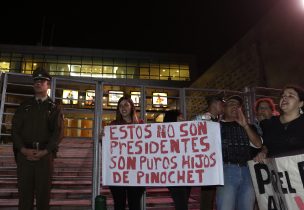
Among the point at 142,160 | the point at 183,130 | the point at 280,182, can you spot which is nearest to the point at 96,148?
the point at 142,160

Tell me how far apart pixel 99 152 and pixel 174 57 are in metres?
36.1

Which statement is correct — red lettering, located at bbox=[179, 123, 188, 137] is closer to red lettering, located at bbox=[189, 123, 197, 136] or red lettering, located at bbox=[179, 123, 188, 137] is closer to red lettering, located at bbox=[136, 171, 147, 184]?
red lettering, located at bbox=[189, 123, 197, 136]

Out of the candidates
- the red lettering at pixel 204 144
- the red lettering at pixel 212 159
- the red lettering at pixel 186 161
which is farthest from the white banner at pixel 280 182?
the red lettering at pixel 186 161

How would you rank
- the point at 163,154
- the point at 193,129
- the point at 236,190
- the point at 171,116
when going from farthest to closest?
the point at 171,116 < the point at 163,154 < the point at 193,129 < the point at 236,190

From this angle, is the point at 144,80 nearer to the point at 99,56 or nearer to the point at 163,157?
the point at 99,56

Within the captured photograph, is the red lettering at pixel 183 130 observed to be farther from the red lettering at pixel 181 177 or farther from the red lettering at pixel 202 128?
the red lettering at pixel 181 177

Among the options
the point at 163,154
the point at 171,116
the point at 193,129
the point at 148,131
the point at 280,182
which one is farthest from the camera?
the point at 171,116

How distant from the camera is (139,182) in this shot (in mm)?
4812

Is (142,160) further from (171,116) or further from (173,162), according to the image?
(171,116)

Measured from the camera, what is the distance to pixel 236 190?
14.1 ft

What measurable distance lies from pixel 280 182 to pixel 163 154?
1679 millimetres

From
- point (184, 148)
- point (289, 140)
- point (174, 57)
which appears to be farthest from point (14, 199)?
point (174, 57)

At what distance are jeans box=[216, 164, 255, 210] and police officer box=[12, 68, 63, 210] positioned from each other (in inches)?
91.9

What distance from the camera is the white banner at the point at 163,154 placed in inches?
182
